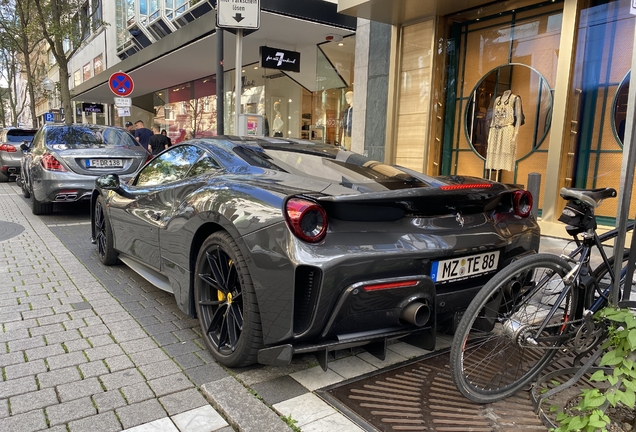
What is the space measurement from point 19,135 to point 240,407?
16.3 m

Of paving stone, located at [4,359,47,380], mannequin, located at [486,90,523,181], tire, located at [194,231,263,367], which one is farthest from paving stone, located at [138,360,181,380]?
mannequin, located at [486,90,523,181]

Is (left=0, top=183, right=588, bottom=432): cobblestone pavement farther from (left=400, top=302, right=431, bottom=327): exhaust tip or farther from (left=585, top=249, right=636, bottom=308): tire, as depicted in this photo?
(left=585, top=249, right=636, bottom=308): tire

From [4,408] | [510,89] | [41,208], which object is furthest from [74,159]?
[510,89]

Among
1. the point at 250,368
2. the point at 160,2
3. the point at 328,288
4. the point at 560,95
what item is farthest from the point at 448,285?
the point at 160,2

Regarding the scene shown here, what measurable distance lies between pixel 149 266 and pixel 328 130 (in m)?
11.2

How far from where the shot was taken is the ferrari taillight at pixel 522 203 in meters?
3.01

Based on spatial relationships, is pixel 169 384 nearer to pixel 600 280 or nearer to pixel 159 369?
pixel 159 369

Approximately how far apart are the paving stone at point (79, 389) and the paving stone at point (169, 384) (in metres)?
0.28

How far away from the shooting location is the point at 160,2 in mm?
18641

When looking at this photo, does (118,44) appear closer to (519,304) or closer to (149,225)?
(149,225)

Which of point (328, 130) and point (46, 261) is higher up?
point (328, 130)

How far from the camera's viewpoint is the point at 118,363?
9.45 ft

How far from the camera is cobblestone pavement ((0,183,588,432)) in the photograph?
2291 mm

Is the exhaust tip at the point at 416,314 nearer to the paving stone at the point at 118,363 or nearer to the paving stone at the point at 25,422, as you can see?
the paving stone at the point at 118,363
